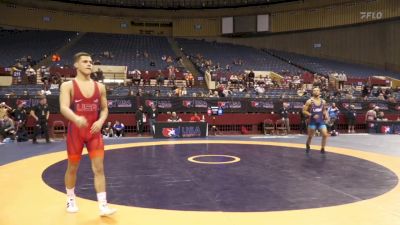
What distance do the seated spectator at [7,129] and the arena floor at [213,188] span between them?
149 inches

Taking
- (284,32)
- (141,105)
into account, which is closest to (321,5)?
(284,32)

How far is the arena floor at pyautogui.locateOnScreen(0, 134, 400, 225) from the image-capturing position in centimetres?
489

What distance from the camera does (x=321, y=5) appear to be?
115 feet

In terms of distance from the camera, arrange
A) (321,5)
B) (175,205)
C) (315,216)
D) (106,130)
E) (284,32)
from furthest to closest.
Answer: (284,32)
(321,5)
(106,130)
(175,205)
(315,216)

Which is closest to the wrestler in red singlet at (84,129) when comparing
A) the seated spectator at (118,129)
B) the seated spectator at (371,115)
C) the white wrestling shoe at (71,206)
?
the white wrestling shoe at (71,206)

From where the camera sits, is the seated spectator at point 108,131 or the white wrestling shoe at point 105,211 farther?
the seated spectator at point 108,131

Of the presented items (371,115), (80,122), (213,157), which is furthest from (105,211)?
(371,115)

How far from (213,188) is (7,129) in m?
10.6

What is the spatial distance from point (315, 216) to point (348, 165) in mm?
4421

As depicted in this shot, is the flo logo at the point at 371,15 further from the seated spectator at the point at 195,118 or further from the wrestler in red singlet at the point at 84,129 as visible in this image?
the wrestler in red singlet at the point at 84,129

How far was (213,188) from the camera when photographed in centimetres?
643

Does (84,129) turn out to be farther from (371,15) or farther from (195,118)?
(371,15)

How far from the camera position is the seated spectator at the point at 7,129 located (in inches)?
552

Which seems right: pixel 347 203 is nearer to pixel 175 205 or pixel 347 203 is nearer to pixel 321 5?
pixel 175 205
